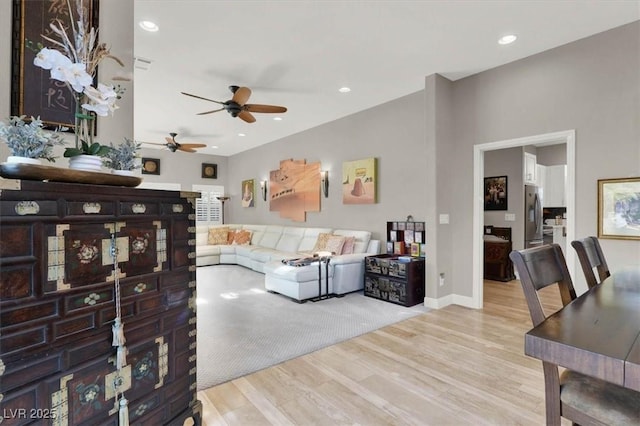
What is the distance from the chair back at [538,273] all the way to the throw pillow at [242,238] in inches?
268

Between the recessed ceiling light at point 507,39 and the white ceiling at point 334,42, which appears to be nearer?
the white ceiling at point 334,42

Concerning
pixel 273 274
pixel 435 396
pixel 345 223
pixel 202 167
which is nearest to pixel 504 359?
pixel 435 396

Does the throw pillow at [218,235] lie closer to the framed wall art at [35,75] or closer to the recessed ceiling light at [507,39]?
the framed wall art at [35,75]

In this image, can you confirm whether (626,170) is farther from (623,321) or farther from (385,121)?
(385,121)

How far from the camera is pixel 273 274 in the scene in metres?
4.70

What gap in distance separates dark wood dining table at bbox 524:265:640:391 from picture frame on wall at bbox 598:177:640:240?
2229 mm

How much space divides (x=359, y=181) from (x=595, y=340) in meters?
4.63

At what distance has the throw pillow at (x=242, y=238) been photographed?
7.66m

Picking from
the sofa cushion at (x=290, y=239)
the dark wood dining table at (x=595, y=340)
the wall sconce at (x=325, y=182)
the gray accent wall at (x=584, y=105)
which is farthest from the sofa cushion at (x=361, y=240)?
the dark wood dining table at (x=595, y=340)

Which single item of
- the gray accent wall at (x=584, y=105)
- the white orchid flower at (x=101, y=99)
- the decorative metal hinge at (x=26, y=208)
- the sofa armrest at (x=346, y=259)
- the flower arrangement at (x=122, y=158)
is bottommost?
the sofa armrest at (x=346, y=259)

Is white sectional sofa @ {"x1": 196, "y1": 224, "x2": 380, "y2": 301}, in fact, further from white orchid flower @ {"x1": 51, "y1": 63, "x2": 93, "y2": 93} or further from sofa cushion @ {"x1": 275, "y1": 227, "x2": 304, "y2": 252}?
white orchid flower @ {"x1": 51, "y1": 63, "x2": 93, "y2": 93}

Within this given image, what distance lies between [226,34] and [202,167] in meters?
6.43

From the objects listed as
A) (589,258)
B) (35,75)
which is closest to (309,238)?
(589,258)

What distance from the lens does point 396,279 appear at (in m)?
4.21
